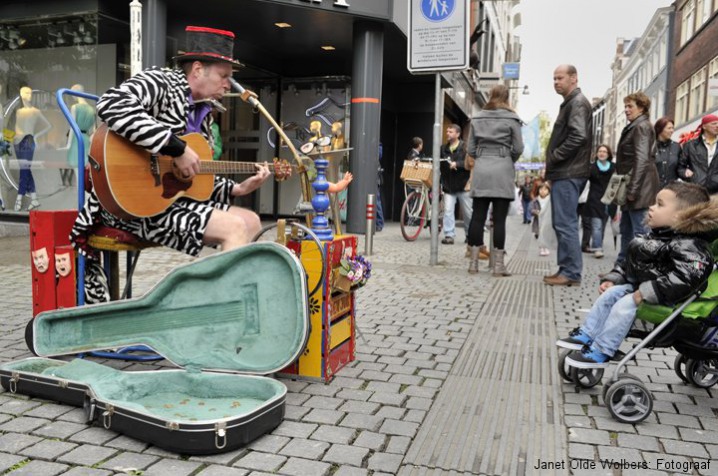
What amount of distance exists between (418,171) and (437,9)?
378 centimetres

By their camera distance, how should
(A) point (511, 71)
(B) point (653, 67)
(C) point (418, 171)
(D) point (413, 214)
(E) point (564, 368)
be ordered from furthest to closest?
(B) point (653, 67), (A) point (511, 71), (D) point (413, 214), (C) point (418, 171), (E) point (564, 368)

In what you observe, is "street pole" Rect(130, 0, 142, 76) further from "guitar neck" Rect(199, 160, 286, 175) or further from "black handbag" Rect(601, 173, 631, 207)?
"black handbag" Rect(601, 173, 631, 207)

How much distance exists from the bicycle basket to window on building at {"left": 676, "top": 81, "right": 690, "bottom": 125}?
25313 millimetres

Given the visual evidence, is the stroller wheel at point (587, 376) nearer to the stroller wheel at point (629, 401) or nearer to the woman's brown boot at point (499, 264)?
the stroller wheel at point (629, 401)

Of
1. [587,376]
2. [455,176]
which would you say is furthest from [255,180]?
[455,176]

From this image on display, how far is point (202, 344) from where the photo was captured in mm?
3229

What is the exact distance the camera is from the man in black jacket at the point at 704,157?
25.7 feet

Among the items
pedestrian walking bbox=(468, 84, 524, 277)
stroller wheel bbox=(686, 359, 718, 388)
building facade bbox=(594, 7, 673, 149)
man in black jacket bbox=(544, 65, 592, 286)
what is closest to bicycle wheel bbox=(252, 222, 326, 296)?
stroller wheel bbox=(686, 359, 718, 388)

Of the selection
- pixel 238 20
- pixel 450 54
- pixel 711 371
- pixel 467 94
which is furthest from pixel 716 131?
pixel 467 94

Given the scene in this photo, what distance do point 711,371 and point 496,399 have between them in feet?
4.16

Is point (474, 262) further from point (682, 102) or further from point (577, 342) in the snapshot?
point (682, 102)

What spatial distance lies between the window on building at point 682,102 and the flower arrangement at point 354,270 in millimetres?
32827

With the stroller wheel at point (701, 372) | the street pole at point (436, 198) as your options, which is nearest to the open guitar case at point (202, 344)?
the stroller wheel at point (701, 372)

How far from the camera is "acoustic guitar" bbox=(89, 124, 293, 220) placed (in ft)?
10.8
